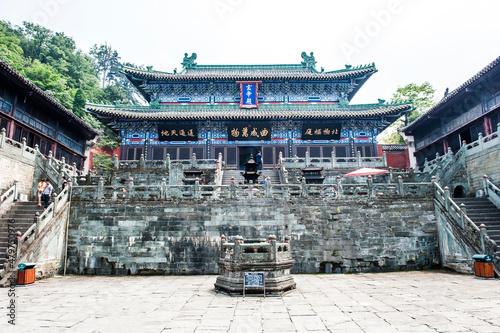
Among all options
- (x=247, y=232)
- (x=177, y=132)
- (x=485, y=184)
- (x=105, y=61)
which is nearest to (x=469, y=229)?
(x=485, y=184)

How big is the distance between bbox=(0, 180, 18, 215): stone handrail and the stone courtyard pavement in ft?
18.4

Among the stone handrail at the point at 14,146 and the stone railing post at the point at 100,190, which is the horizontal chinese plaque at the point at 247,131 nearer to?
the stone railing post at the point at 100,190

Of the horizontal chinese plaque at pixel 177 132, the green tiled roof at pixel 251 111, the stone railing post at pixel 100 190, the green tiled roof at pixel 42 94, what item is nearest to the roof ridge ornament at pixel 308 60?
the green tiled roof at pixel 251 111

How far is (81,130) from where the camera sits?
2623 cm

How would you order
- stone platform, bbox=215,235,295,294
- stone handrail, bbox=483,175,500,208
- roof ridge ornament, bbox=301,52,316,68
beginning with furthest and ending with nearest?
roof ridge ornament, bbox=301,52,316,68
stone handrail, bbox=483,175,500,208
stone platform, bbox=215,235,295,294

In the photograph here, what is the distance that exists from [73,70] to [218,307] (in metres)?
53.9

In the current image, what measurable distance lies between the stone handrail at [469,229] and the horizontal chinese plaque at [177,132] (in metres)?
17.8

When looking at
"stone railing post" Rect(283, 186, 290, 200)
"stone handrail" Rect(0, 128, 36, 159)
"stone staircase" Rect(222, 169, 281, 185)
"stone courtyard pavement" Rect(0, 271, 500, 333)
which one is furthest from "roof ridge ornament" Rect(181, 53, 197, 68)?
"stone courtyard pavement" Rect(0, 271, 500, 333)

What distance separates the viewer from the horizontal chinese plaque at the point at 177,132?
2400cm

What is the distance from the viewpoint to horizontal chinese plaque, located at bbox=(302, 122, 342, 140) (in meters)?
24.2

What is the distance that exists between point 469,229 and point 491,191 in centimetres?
419

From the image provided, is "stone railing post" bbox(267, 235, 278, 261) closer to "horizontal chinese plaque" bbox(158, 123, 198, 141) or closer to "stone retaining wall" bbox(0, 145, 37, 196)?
"stone retaining wall" bbox(0, 145, 37, 196)

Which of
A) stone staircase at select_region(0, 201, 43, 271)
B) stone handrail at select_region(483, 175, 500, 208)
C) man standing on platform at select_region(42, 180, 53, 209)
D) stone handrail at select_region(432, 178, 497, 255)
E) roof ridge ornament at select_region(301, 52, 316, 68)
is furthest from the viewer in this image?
roof ridge ornament at select_region(301, 52, 316, 68)

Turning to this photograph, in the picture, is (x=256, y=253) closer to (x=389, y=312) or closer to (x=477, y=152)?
(x=389, y=312)
